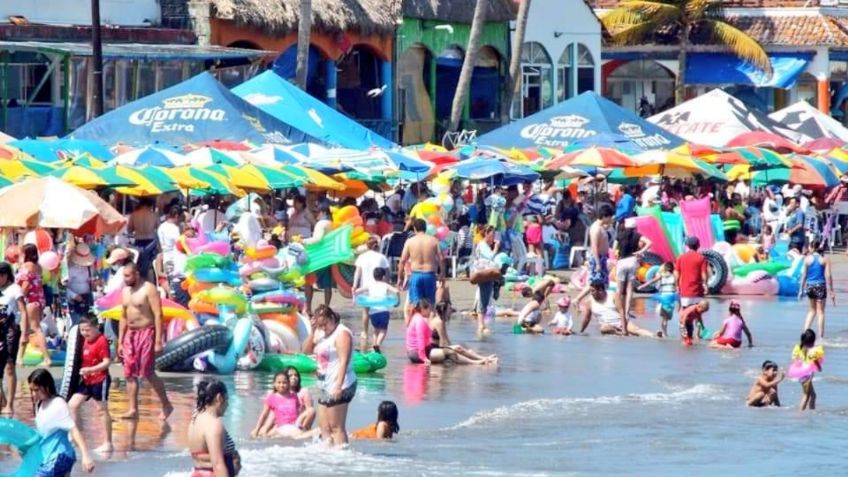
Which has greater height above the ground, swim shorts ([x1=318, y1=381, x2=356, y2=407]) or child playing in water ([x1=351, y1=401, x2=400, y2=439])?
swim shorts ([x1=318, y1=381, x2=356, y2=407])

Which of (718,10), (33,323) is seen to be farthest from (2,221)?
(718,10)

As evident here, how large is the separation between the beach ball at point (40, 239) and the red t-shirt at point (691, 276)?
24.8ft

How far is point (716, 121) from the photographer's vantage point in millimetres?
39844

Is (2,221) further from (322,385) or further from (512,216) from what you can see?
(512,216)

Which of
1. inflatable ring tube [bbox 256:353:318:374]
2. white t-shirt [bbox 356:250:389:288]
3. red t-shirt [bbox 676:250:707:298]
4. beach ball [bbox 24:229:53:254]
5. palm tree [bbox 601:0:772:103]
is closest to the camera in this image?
inflatable ring tube [bbox 256:353:318:374]

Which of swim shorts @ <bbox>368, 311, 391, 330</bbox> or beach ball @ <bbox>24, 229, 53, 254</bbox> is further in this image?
swim shorts @ <bbox>368, 311, 391, 330</bbox>

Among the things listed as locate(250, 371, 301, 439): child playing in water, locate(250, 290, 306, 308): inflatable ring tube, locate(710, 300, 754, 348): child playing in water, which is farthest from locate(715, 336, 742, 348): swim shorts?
locate(250, 371, 301, 439): child playing in water

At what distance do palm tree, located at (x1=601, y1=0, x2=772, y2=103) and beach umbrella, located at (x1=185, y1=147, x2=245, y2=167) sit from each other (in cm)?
2834

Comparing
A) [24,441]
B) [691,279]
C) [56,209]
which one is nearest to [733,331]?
[691,279]

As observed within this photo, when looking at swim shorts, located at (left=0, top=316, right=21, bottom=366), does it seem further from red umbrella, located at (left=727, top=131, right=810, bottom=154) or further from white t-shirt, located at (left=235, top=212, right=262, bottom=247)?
red umbrella, located at (left=727, top=131, right=810, bottom=154)

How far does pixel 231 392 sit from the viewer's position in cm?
1750

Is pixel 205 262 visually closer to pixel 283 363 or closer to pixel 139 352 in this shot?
pixel 283 363

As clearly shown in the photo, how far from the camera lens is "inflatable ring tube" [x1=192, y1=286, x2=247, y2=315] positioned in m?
18.6

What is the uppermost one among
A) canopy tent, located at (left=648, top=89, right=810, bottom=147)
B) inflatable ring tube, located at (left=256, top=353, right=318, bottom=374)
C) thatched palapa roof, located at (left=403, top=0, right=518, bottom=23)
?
thatched palapa roof, located at (left=403, top=0, right=518, bottom=23)
